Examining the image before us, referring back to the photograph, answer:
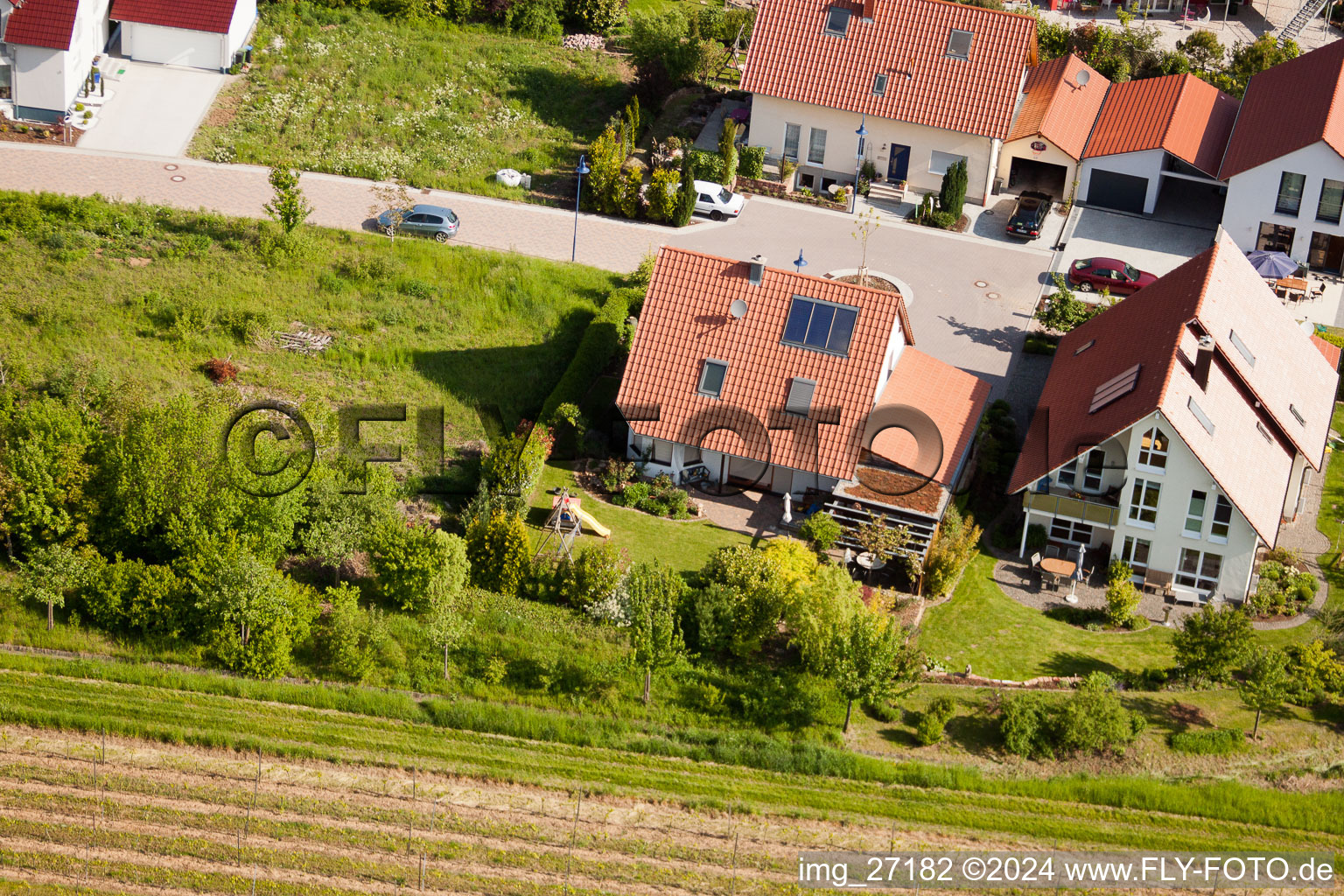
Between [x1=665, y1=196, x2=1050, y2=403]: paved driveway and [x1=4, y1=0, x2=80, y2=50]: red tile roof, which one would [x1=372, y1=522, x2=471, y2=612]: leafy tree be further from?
[x1=4, y1=0, x2=80, y2=50]: red tile roof

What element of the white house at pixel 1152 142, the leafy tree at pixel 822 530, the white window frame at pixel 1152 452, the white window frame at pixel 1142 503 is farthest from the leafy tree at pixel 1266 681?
the white house at pixel 1152 142

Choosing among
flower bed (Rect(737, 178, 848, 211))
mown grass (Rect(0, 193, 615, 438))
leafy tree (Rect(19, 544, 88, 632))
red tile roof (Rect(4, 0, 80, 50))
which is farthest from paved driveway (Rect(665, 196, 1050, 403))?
leafy tree (Rect(19, 544, 88, 632))

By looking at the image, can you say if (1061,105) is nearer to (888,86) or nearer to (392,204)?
(888,86)

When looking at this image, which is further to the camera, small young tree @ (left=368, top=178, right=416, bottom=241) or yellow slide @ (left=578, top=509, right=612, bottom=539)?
small young tree @ (left=368, top=178, right=416, bottom=241)

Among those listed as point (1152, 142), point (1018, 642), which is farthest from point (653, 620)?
point (1152, 142)

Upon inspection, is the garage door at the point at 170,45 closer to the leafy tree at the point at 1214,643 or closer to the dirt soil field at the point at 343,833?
the dirt soil field at the point at 343,833

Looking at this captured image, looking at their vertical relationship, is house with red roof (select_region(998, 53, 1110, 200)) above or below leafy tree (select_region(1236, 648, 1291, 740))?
above

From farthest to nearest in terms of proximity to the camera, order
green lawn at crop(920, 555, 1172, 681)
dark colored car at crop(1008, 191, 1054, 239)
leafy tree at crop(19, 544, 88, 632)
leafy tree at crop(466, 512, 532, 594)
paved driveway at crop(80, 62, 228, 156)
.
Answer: dark colored car at crop(1008, 191, 1054, 239) < paved driveway at crop(80, 62, 228, 156) < leafy tree at crop(466, 512, 532, 594) < green lawn at crop(920, 555, 1172, 681) < leafy tree at crop(19, 544, 88, 632)
